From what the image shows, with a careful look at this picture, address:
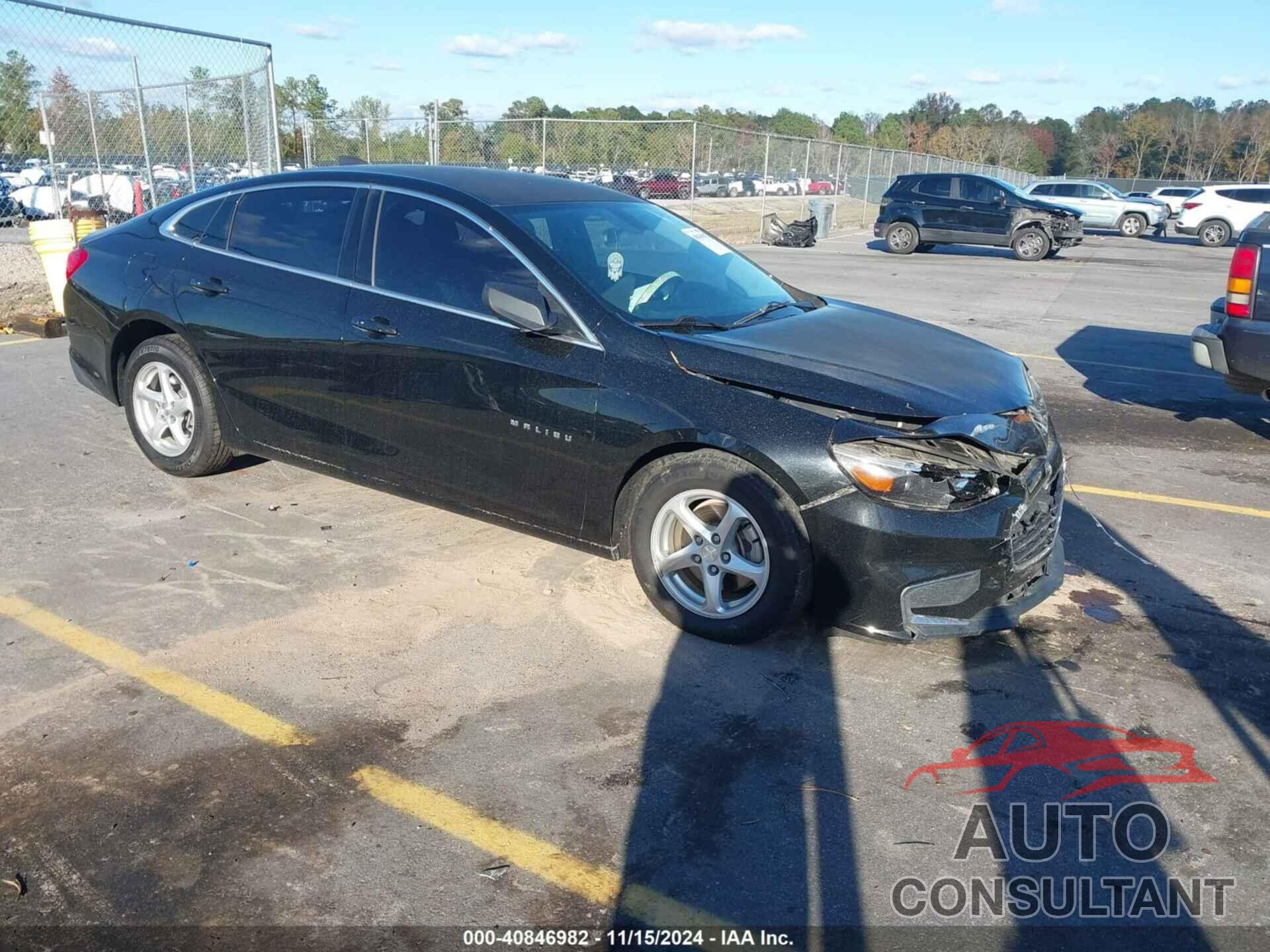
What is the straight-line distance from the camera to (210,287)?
5.29 m

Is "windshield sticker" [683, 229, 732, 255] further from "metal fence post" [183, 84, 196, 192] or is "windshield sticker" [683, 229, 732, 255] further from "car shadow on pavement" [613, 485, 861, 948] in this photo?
"metal fence post" [183, 84, 196, 192]

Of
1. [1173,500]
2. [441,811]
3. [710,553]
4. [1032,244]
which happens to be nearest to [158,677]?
[441,811]

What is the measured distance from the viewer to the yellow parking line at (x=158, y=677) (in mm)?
3416

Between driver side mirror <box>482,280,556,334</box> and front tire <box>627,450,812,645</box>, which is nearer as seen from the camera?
front tire <box>627,450,812,645</box>

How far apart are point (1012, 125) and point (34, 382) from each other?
10565 cm

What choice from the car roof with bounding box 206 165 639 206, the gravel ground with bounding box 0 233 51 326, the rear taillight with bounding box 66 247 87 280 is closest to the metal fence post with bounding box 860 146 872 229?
the gravel ground with bounding box 0 233 51 326

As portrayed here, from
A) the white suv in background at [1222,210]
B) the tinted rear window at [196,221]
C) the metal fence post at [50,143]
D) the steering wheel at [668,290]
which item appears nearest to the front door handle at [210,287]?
the tinted rear window at [196,221]

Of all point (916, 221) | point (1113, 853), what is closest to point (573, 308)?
point (1113, 853)

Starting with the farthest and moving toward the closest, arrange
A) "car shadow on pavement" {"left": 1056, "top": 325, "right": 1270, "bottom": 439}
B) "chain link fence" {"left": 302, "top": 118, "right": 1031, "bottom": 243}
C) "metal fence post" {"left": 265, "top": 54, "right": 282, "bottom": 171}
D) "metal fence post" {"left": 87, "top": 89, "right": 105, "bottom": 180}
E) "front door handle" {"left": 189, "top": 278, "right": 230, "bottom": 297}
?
"chain link fence" {"left": 302, "top": 118, "right": 1031, "bottom": 243}, "metal fence post" {"left": 87, "top": 89, "right": 105, "bottom": 180}, "metal fence post" {"left": 265, "top": 54, "right": 282, "bottom": 171}, "car shadow on pavement" {"left": 1056, "top": 325, "right": 1270, "bottom": 439}, "front door handle" {"left": 189, "top": 278, "right": 230, "bottom": 297}

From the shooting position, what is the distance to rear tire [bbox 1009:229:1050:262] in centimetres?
2333

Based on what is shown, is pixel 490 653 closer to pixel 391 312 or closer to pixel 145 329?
pixel 391 312

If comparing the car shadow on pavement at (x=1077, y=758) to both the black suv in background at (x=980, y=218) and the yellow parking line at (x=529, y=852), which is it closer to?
the yellow parking line at (x=529, y=852)

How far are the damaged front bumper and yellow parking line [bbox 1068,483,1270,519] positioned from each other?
2603mm

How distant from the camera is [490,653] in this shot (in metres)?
3.98
